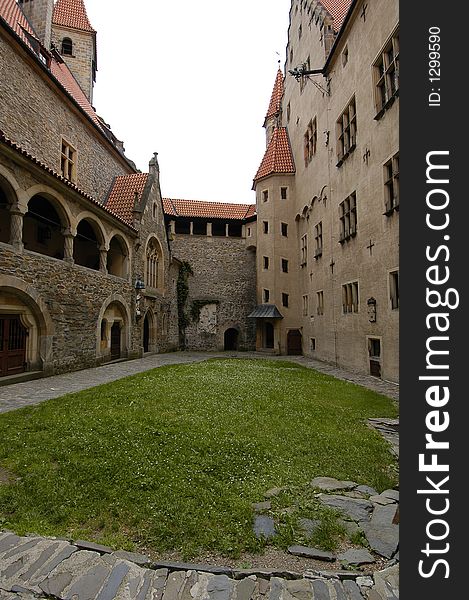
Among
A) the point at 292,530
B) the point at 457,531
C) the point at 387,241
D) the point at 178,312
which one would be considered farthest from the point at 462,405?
the point at 178,312

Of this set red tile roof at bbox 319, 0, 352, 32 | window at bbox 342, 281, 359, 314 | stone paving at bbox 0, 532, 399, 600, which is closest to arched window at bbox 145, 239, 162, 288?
window at bbox 342, 281, 359, 314

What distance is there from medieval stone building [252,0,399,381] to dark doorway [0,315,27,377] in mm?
11628

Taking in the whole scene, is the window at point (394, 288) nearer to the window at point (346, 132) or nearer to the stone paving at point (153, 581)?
the window at point (346, 132)

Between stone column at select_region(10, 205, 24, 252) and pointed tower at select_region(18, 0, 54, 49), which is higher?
pointed tower at select_region(18, 0, 54, 49)

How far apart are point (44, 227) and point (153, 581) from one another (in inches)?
659

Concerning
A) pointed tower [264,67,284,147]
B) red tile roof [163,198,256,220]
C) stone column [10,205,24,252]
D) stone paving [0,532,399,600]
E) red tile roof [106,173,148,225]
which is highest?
pointed tower [264,67,284,147]

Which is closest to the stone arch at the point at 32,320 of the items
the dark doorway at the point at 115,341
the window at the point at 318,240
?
the dark doorway at the point at 115,341

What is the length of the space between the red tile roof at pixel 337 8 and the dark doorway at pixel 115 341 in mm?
18719

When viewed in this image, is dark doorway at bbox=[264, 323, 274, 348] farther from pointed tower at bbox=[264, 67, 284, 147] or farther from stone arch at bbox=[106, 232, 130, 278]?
pointed tower at bbox=[264, 67, 284, 147]

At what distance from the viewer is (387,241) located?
11.6 metres

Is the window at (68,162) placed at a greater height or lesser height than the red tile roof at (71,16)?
lesser

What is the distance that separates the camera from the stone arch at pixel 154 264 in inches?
842

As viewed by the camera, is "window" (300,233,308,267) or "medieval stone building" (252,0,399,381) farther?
"window" (300,233,308,267)

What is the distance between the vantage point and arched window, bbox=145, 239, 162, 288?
2167 cm
